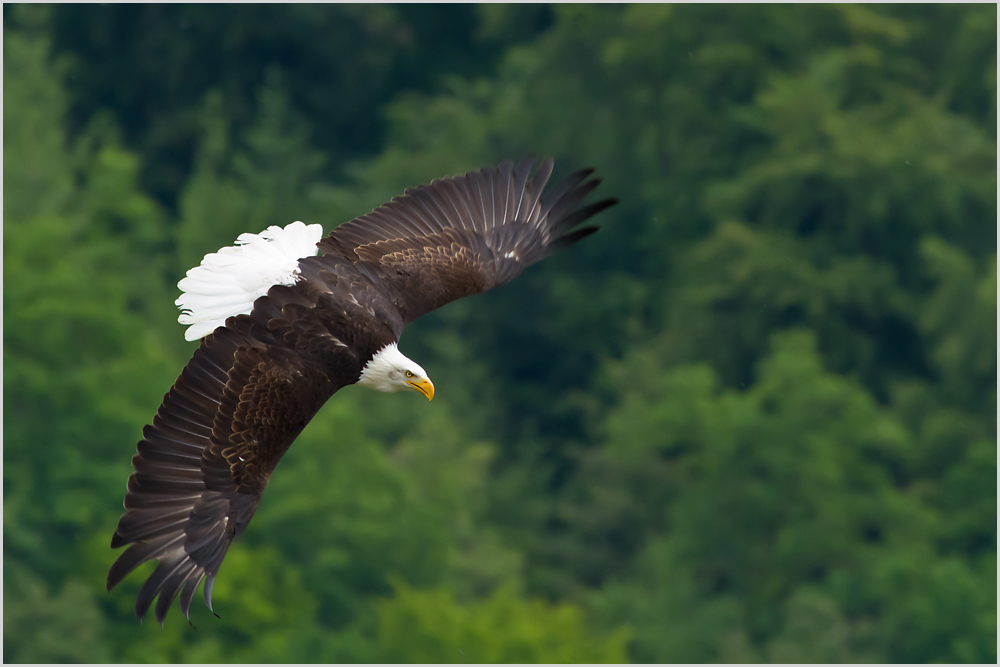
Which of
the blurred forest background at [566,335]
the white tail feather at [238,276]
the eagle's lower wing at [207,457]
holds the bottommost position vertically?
the eagle's lower wing at [207,457]

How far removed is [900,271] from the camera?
3784 centimetres

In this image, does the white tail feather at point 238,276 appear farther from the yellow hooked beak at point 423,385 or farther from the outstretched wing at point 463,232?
the yellow hooked beak at point 423,385

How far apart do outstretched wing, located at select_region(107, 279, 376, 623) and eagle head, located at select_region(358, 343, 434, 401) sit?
472 millimetres

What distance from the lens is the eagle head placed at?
31.8 ft

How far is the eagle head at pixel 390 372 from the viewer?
9703mm

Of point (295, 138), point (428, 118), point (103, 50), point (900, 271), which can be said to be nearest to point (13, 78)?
point (103, 50)

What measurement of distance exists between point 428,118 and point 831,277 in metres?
11.6

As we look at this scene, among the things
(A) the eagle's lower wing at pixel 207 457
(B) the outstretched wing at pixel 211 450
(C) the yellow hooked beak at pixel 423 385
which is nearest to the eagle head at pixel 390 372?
(C) the yellow hooked beak at pixel 423 385

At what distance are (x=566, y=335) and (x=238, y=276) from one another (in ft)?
101

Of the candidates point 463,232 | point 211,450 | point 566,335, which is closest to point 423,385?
point 211,450

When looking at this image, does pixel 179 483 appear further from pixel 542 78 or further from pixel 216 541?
pixel 542 78

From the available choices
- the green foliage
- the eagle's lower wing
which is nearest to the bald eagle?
the eagle's lower wing

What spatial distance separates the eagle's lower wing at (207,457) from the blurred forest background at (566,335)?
19447 mm

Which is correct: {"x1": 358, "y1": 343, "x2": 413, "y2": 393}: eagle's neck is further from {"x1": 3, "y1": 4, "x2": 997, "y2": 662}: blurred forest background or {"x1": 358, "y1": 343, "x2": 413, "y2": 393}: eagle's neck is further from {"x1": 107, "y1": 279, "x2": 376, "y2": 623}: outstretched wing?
{"x1": 3, "y1": 4, "x2": 997, "y2": 662}: blurred forest background
